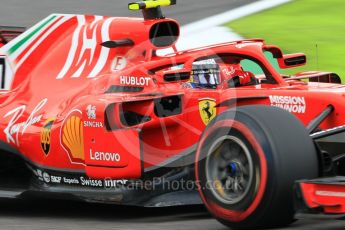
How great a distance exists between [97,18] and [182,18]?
789cm

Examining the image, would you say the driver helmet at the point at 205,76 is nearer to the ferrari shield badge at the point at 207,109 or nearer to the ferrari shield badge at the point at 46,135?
the ferrari shield badge at the point at 207,109

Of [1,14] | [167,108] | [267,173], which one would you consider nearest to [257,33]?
[1,14]

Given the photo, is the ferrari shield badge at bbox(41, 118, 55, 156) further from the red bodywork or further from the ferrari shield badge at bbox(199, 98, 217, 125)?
the ferrari shield badge at bbox(199, 98, 217, 125)

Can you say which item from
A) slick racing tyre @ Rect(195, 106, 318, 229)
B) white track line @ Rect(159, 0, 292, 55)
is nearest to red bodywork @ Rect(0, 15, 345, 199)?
slick racing tyre @ Rect(195, 106, 318, 229)

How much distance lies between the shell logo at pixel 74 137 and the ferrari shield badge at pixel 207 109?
1008mm

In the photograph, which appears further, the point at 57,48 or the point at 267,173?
the point at 57,48

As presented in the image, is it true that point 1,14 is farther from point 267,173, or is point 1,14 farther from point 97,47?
point 267,173

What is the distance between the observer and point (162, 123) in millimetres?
6840

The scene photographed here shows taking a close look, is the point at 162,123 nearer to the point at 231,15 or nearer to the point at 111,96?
the point at 111,96

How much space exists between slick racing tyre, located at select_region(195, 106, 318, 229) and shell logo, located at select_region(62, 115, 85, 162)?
1503 mm

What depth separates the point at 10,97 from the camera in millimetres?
8133

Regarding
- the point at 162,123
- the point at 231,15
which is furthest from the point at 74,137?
the point at 231,15

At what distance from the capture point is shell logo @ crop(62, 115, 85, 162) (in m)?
7.16

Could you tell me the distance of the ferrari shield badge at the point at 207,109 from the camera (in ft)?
22.0
